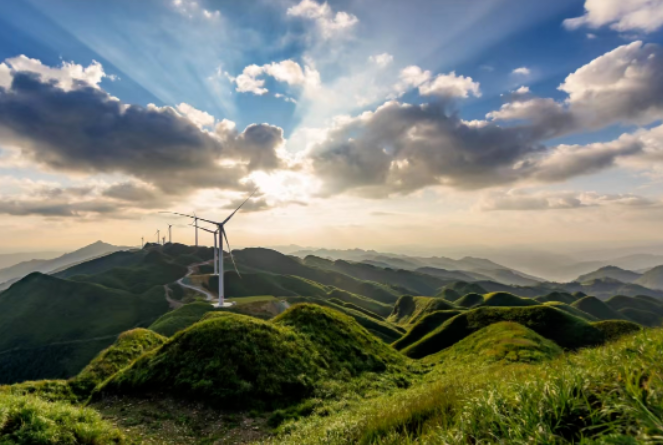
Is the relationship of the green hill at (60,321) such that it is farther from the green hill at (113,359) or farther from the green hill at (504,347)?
the green hill at (504,347)

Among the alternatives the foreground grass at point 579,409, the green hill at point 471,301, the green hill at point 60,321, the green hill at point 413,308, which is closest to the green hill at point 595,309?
the green hill at point 471,301

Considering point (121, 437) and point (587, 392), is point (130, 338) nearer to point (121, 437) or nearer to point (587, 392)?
point (121, 437)

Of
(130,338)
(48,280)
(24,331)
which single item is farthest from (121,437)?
(48,280)

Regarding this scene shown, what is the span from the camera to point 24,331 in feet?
380

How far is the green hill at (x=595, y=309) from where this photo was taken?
18912 centimetres

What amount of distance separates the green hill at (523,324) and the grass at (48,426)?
60.1 meters

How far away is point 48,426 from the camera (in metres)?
13.0

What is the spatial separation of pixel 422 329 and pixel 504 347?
46.2 m

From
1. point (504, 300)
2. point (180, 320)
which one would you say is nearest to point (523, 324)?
point (504, 300)

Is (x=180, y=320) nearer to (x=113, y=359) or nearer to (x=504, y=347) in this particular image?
(x=113, y=359)

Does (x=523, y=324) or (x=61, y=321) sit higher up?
(x=523, y=324)

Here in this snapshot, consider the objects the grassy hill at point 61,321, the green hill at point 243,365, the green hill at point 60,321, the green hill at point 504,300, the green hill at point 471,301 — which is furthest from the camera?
the green hill at point 471,301

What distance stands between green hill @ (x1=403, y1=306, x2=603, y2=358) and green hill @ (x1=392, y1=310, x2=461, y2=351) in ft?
36.3

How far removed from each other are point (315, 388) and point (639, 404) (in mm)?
26006
